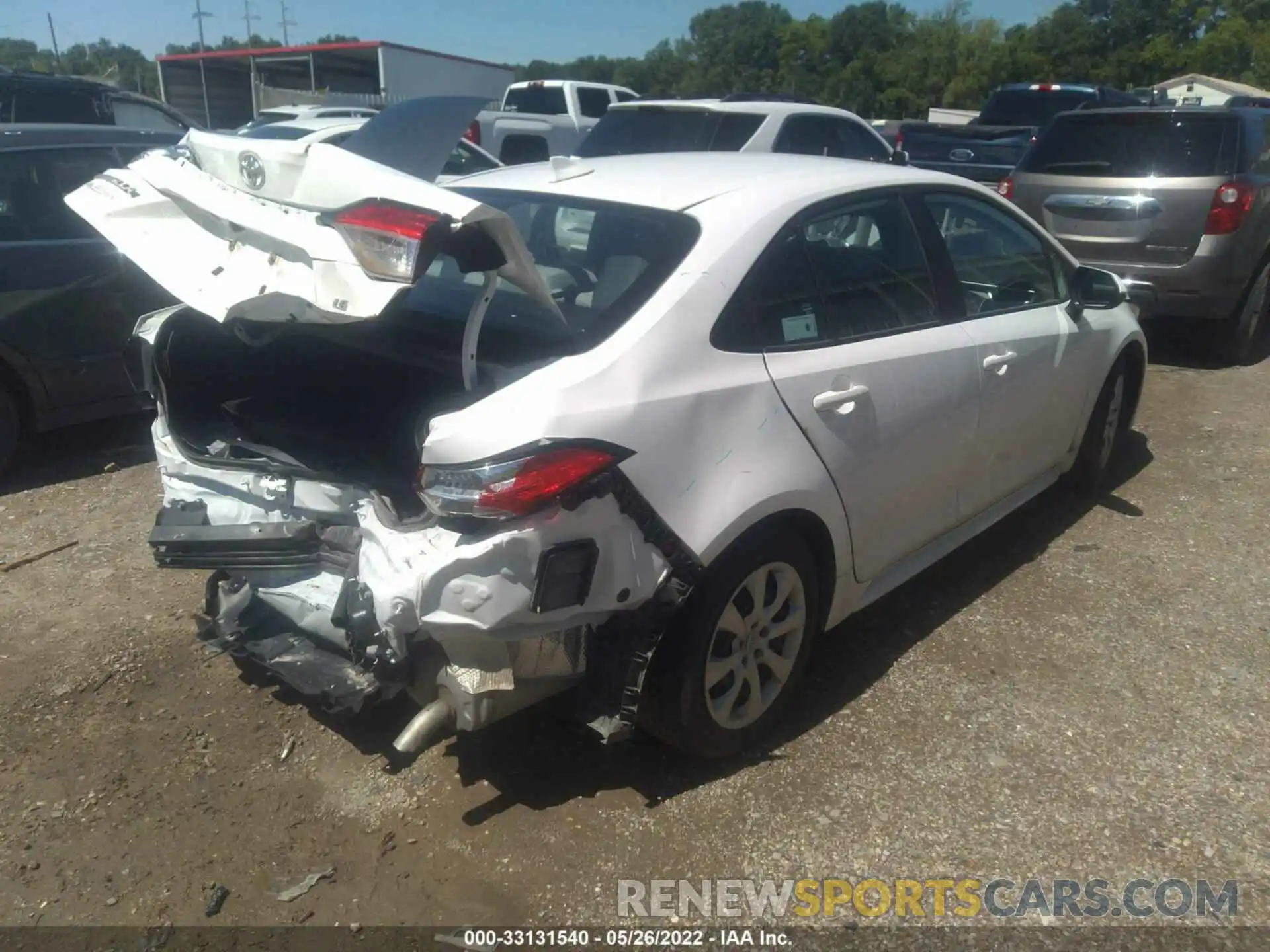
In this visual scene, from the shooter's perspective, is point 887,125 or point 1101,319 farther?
point 887,125

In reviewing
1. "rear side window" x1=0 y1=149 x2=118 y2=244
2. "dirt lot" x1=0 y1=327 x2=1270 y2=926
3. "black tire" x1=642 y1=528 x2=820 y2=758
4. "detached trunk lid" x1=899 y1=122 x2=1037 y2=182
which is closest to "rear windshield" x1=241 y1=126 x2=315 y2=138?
"rear side window" x1=0 y1=149 x2=118 y2=244

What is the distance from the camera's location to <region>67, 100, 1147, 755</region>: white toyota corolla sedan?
2.38 meters

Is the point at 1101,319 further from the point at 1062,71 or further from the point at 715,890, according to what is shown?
the point at 1062,71

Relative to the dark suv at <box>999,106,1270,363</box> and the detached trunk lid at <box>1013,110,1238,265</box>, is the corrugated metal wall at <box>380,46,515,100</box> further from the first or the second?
the dark suv at <box>999,106,1270,363</box>

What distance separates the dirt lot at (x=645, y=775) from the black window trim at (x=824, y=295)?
3.83 feet

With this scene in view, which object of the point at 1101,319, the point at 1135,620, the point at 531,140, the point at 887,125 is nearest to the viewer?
the point at 1135,620

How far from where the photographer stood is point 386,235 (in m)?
2.29

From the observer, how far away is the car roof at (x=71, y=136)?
5.14 meters

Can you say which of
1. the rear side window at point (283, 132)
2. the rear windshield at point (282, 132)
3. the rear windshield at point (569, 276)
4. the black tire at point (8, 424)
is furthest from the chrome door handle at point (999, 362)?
the rear windshield at point (282, 132)

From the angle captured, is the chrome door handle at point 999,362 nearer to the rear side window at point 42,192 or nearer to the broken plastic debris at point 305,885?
the broken plastic debris at point 305,885

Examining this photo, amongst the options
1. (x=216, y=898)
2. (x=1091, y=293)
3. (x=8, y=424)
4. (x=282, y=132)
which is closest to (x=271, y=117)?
(x=282, y=132)

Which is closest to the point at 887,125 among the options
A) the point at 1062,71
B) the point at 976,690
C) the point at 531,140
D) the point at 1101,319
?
the point at 531,140

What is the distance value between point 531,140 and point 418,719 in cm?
1316

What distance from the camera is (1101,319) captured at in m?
4.54
